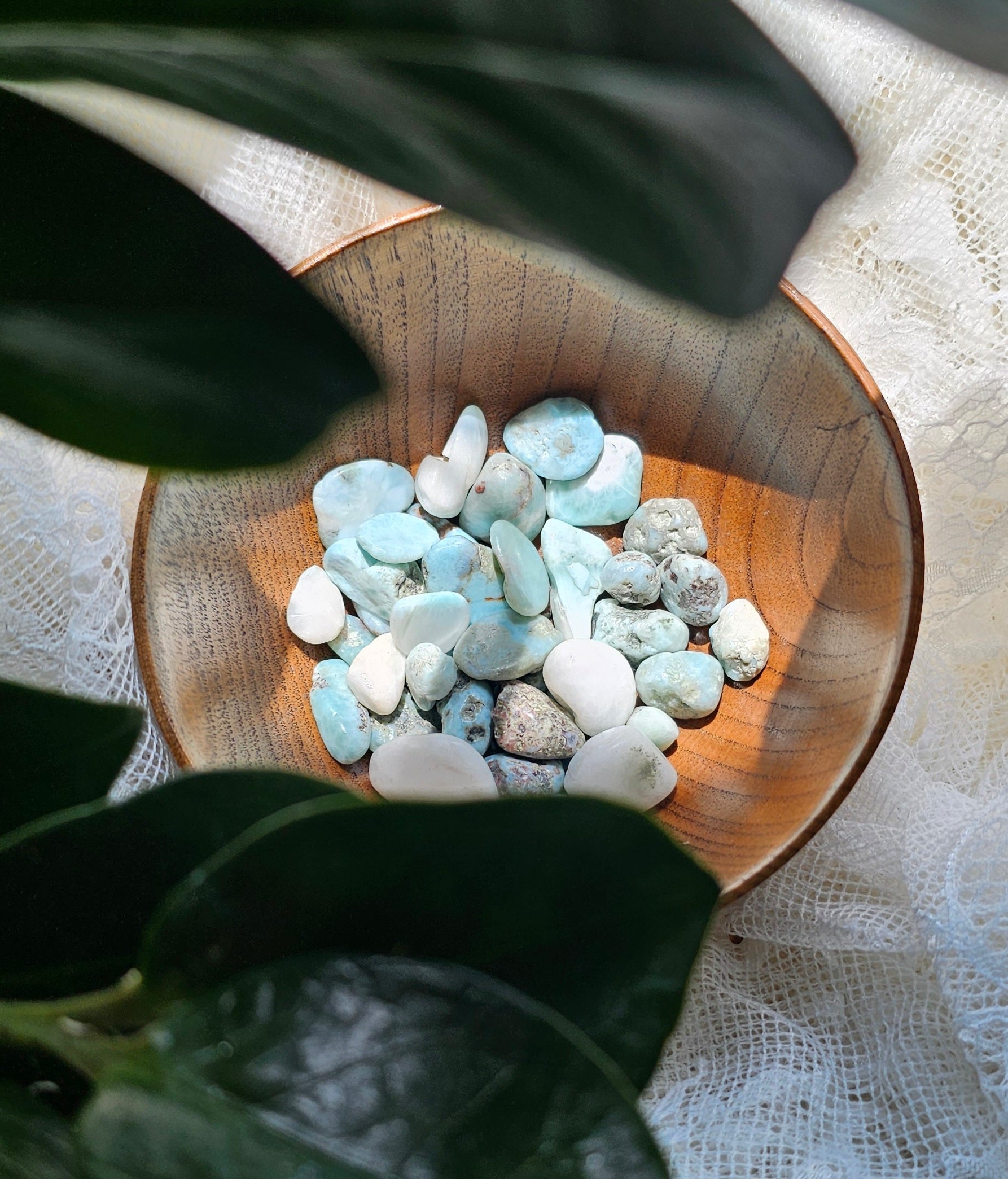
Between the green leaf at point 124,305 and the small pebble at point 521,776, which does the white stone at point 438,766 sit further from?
the green leaf at point 124,305

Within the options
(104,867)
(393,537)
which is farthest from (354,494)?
(104,867)

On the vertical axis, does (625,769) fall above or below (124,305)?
below

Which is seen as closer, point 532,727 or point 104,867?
point 104,867

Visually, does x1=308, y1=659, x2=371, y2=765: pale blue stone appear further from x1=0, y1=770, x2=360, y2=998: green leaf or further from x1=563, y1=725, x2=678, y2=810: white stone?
x1=0, y1=770, x2=360, y2=998: green leaf

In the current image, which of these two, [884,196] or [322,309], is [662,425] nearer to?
[884,196]

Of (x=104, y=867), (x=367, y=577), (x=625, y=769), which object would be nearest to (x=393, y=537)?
(x=367, y=577)

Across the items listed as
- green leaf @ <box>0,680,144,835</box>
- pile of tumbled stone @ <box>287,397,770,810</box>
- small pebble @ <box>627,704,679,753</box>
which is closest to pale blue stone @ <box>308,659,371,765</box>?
pile of tumbled stone @ <box>287,397,770,810</box>

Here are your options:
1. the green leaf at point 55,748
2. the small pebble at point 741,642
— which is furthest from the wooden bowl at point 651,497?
the green leaf at point 55,748

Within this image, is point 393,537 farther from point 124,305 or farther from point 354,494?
point 124,305
